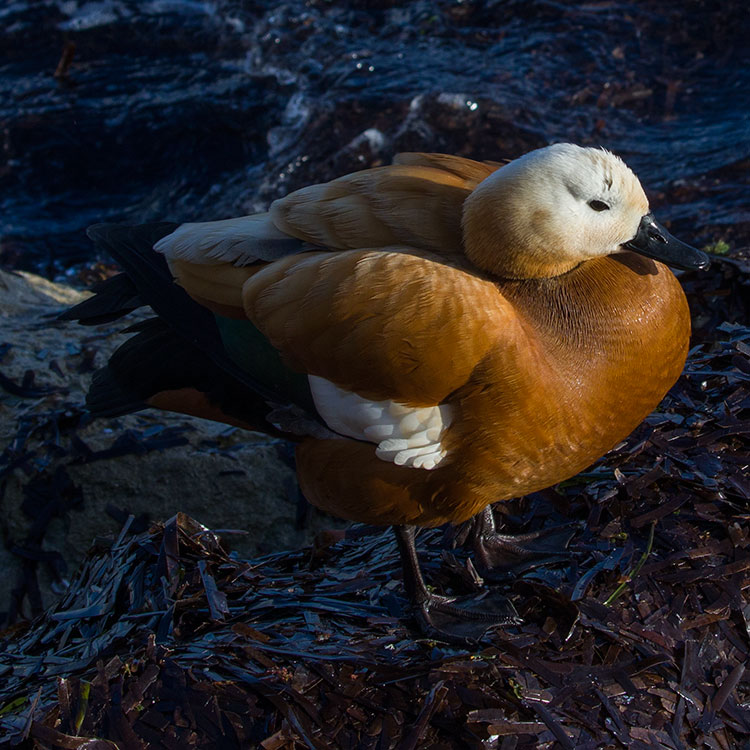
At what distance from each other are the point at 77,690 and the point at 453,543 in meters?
1.30

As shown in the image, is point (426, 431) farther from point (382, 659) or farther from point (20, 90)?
point (20, 90)

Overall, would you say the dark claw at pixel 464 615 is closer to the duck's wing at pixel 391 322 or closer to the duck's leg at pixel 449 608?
the duck's leg at pixel 449 608

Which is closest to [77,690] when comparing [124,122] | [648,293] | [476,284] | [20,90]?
[476,284]

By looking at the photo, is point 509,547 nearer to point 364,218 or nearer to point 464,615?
point 464,615

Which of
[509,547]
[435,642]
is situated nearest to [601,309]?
[509,547]

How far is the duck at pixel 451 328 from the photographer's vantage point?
264cm

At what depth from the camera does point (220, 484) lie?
4.09 m

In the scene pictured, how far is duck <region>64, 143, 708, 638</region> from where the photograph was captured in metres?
2.64

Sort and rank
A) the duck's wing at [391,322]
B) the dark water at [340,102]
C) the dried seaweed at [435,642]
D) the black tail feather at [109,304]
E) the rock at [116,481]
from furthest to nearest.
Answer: the dark water at [340,102], the rock at [116,481], the black tail feather at [109,304], the duck's wing at [391,322], the dried seaweed at [435,642]

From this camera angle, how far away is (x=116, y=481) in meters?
4.09

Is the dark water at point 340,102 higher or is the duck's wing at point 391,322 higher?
the duck's wing at point 391,322

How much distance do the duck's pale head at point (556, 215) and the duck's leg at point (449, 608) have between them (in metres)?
0.86

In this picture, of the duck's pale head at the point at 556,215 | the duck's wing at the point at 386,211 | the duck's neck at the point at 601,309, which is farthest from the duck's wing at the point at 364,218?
Answer: the duck's neck at the point at 601,309

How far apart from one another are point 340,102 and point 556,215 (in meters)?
5.50
